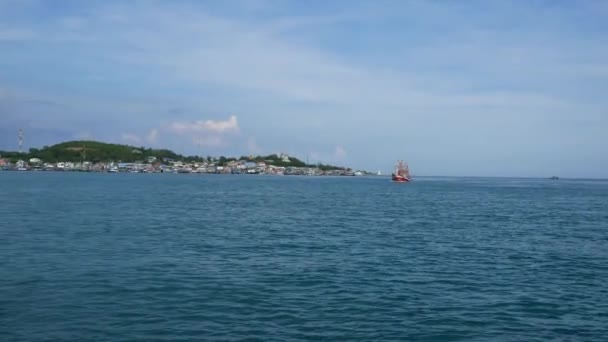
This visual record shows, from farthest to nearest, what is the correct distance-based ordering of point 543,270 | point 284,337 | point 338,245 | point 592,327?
1. point 338,245
2. point 543,270
3. point 592,327
4. point 284,337

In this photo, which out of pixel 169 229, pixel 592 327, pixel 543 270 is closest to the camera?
pixel 592 327

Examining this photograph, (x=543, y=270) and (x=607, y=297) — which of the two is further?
(x=543, y=270)

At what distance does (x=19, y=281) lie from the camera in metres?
23.1

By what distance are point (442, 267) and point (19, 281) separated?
18.8 metres

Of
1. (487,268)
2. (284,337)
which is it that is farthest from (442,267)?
(284,337)

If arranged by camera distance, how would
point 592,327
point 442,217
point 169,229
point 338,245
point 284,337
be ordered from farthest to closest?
point 442,217, point 169,229, point 338,245, point 592,327, point 284,337

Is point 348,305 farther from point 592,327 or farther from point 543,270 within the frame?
point 543,270

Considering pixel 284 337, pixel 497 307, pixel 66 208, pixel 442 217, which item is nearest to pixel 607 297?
pixel 497 307

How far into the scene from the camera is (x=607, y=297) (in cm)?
2234

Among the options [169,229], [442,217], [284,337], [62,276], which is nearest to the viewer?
[284,337]

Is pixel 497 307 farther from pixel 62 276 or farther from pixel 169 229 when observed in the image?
pixel 169 229

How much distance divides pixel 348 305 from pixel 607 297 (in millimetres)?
10332

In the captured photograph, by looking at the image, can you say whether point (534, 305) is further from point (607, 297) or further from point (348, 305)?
point (348, 305)

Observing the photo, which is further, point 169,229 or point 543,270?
point 169,229
